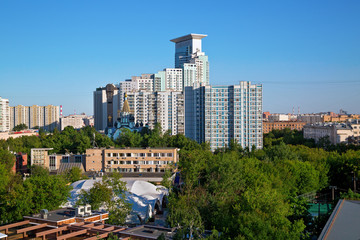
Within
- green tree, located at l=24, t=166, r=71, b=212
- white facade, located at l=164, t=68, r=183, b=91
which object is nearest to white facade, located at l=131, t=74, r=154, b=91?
white facade, located at l=164, t=68, r=183, b=91

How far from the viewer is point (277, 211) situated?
17.0 m

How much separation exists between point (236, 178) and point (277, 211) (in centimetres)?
872

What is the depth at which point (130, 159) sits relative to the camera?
44.2m

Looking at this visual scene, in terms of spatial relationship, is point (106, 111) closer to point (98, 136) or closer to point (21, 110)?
point (21, 110)

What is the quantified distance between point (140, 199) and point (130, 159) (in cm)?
1724

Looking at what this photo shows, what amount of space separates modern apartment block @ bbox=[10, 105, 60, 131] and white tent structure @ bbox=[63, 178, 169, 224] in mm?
106377

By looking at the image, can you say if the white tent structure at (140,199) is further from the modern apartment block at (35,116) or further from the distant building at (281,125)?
the modern apartment block at (35,116)

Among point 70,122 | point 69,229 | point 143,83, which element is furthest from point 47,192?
point 70,122

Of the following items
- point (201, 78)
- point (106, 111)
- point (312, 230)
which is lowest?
point (312, 230)

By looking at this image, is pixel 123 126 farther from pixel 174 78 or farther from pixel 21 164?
pixel 174 78

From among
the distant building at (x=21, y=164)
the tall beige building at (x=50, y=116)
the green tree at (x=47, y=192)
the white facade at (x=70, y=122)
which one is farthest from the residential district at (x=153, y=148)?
the white facade at (x=70, y=122)

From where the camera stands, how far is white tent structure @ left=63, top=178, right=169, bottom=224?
25.0 metres

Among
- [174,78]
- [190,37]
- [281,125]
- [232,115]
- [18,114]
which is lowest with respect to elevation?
[281,125]

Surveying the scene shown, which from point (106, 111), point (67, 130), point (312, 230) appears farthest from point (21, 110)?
point (312, 230)
